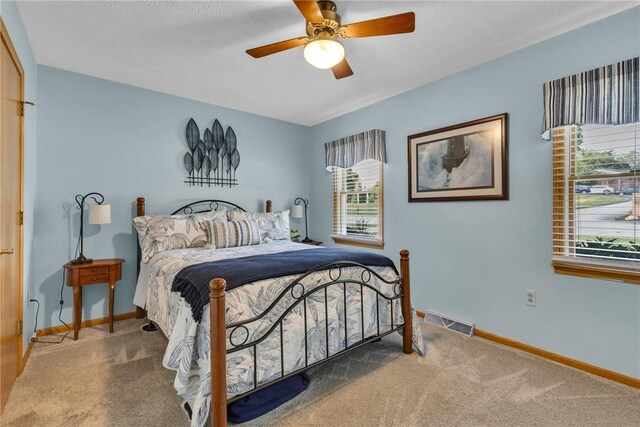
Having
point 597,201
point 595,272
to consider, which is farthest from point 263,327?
point 597,201

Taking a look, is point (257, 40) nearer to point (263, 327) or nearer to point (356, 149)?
point (356, 149)

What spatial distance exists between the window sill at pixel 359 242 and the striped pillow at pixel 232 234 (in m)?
1.34

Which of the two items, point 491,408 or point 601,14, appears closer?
point 491,408

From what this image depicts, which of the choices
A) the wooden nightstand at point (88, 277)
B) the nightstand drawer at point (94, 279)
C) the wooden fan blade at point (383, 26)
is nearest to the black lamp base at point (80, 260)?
the wooden nightstand at point (88, 277)

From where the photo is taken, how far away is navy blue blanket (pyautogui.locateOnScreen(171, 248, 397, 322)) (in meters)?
1.67

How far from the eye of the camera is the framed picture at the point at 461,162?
270 centimetres

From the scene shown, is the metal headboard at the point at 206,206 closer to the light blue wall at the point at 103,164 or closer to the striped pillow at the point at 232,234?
the light blue wall at the point at 103,164

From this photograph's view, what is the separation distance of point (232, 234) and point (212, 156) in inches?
48.2

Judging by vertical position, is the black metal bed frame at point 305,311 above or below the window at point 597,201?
below

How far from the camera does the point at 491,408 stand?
1.79 m

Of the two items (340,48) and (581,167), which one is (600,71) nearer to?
(581,167)

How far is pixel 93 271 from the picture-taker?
2.82 meters

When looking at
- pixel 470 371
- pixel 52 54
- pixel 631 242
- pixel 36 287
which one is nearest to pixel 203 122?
pixel 52 54

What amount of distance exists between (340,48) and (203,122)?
2402 mm
